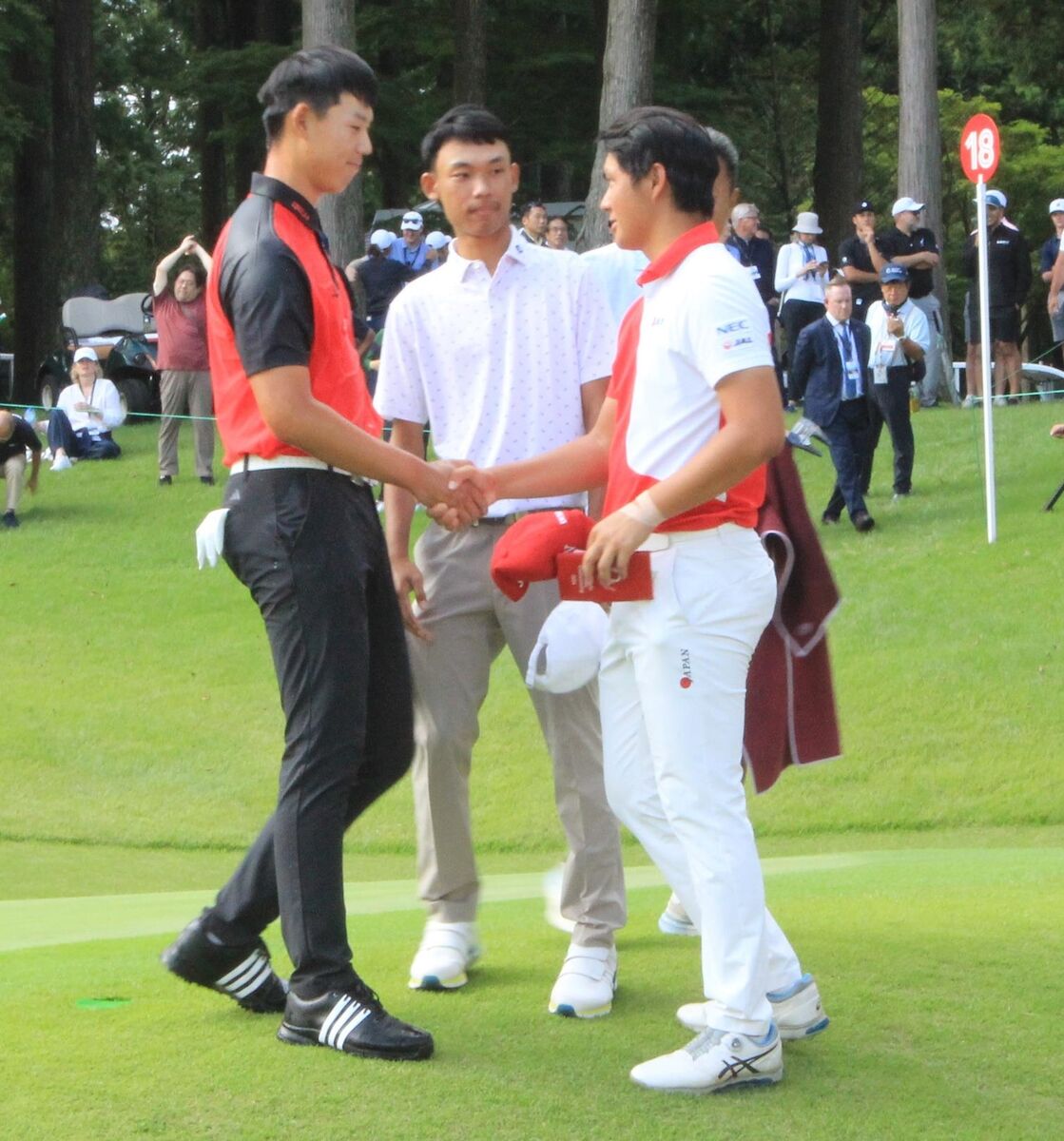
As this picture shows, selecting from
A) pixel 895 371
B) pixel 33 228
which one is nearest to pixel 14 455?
pixel 895 371

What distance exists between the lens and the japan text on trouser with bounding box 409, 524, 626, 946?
5.00 meters

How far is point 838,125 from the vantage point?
30219 millimetres

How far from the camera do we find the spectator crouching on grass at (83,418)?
20406 millimetres

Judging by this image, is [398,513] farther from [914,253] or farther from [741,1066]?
[914,253]

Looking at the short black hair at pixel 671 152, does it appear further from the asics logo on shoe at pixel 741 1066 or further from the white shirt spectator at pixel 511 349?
the asics logo on shoe at pixel 741 1066

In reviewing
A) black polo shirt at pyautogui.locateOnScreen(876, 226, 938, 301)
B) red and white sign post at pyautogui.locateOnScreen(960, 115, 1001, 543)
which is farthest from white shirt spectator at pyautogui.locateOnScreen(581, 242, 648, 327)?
black polo shirt at pyautogui.locateOnScreen(876, 226, 938, 301)

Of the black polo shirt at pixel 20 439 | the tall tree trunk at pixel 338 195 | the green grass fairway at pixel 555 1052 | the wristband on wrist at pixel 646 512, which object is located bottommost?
the green grass fairway at pixel 555 1052

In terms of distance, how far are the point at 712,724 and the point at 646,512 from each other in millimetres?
476

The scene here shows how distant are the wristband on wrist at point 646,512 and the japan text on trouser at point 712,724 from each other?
13 cm

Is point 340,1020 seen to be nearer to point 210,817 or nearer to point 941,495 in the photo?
point 210,817

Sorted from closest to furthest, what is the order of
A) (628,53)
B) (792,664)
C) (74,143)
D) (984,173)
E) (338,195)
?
1. (792,664)
2. (984,173)
3. (338,195)
4. (628,53)
5. (74,143)

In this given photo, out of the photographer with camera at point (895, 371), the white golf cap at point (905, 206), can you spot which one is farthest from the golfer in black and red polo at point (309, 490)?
the white golf cap at point (905, 206)

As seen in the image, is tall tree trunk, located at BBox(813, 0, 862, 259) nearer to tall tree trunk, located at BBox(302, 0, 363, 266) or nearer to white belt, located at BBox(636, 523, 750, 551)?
tall tree trunk, located at BBox(302, 0, 363, 266)

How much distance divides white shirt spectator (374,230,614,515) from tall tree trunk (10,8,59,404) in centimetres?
2586
